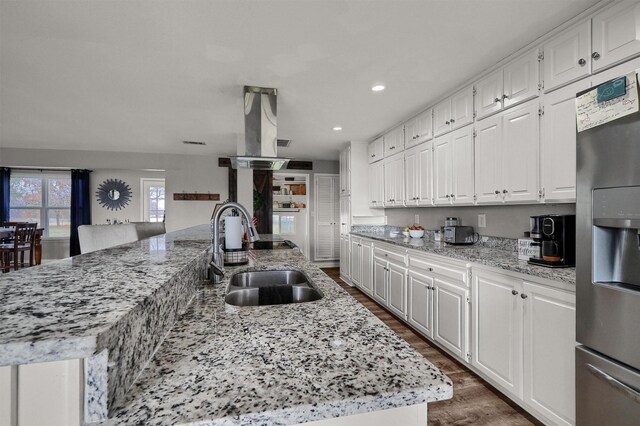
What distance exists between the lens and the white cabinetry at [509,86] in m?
2.09

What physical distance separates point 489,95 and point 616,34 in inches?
34.4

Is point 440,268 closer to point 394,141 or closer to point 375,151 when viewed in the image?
point 394,141

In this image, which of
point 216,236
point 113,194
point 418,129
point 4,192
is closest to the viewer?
point 216,236

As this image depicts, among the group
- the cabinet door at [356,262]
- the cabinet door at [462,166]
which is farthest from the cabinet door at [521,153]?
the cabinet door at [356,262]

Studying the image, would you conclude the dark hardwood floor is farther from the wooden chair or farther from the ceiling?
the wooden chair

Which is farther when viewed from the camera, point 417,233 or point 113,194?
point 113,194

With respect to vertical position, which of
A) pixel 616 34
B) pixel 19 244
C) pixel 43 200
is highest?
pixel 616 34

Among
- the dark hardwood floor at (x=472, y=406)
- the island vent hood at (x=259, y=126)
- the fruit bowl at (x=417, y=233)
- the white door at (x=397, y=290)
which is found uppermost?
the island vent hood at (x=259, y=126)

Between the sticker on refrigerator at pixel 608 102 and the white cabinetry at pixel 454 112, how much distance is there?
4.65ft

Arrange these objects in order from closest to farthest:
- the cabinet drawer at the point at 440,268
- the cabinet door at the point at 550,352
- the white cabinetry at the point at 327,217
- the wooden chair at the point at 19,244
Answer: the cabinet door at the point at 550,352, the cabinet drawer at the point at 440,268, the wooden chair at the point at 19,244, the white cabinetry at the point at 327,217

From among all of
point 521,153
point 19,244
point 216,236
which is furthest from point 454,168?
point 19,244

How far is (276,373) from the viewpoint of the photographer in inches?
22.5

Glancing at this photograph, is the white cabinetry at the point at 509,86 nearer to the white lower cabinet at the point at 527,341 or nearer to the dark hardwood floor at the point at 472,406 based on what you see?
the white lower cabinet at the point at 527,341

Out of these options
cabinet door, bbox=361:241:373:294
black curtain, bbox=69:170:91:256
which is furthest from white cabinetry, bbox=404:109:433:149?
black curtain, bbox=69:170:91:256
